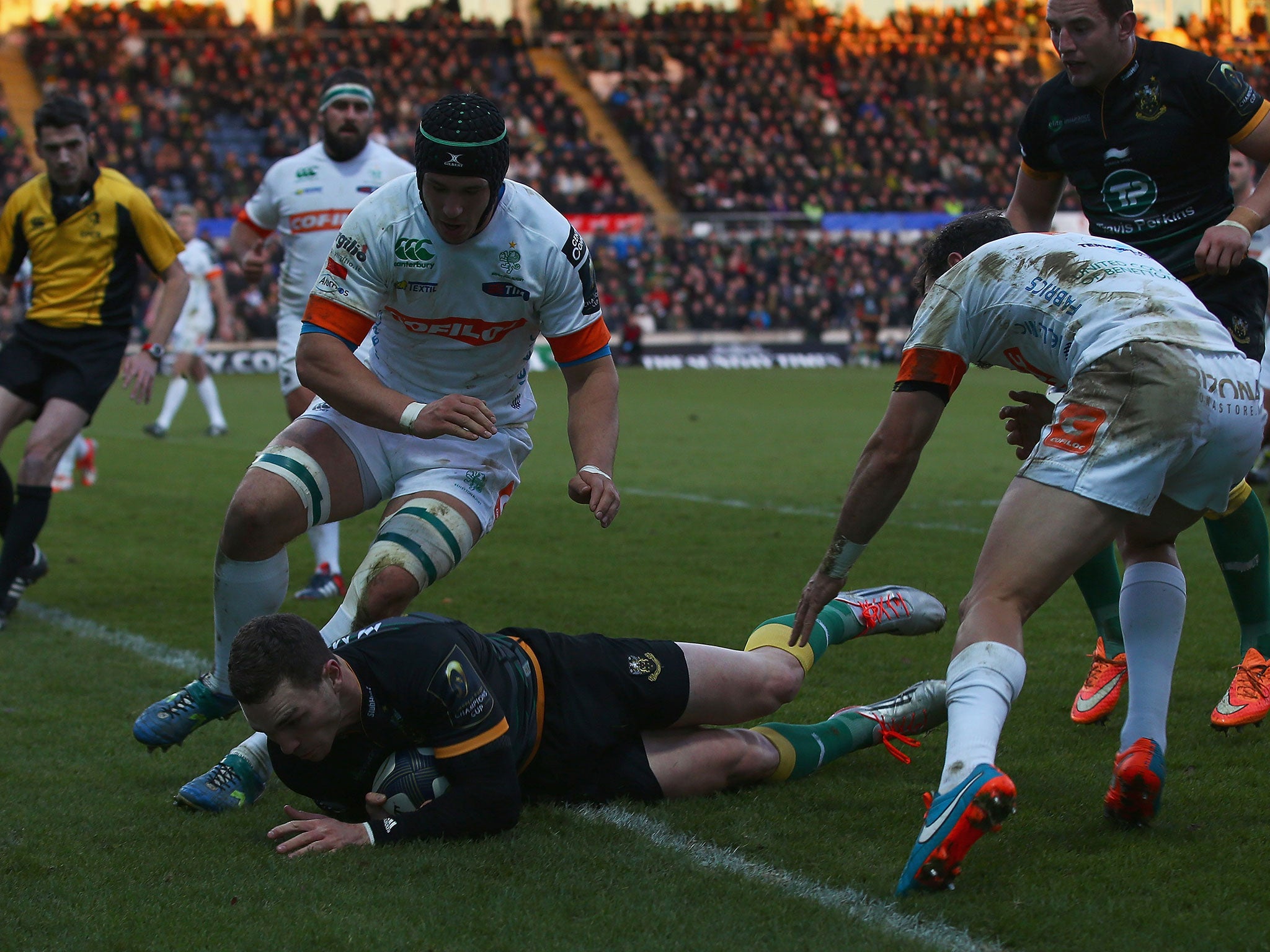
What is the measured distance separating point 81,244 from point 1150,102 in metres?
5.19

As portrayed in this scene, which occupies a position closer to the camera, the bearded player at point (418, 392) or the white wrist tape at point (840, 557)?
the white wrist tape at point (840, 557)

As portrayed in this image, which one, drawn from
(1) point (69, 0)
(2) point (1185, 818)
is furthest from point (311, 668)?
(1) point (69, 0)

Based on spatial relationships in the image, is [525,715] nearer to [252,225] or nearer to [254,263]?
[254,263]

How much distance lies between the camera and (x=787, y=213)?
1465 inches

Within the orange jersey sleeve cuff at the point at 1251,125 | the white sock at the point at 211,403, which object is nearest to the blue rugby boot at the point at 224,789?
the orange jersey sleeve cuff at the point at 1251,125

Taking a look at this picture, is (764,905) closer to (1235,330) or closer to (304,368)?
(304,368)

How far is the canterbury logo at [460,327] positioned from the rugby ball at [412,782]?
1527mm

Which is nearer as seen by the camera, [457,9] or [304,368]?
[304,368]

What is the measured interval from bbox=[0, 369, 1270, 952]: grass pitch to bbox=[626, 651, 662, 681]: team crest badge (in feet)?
1.28

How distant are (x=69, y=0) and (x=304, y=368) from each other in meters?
38.2

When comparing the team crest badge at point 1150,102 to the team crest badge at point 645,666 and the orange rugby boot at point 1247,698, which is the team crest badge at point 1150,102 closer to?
the orange rugby boot at point 1247,698

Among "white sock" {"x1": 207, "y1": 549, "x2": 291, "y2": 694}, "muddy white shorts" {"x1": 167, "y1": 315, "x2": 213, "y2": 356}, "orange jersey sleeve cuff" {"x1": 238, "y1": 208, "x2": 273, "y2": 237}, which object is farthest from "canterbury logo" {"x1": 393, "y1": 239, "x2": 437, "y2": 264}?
"muddy white shorts" {"x1": 167, "y1": 315, "x2": 213, "y2": 356}

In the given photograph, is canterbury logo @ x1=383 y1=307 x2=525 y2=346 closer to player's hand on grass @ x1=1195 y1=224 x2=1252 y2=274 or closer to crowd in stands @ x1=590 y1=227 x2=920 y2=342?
player's hand on grass @ x1=1195 y1=224 x2=1252 y2=274

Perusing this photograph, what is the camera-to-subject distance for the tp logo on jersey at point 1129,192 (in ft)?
16.2
